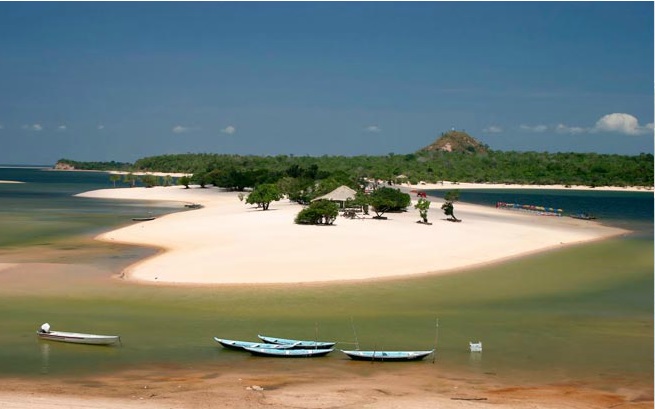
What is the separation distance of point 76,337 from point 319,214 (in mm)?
27339

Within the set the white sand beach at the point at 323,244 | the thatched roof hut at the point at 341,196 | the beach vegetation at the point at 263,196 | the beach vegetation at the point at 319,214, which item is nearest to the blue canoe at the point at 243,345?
the white sand beach at the point at 323,244

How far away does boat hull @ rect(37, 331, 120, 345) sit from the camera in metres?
22.5

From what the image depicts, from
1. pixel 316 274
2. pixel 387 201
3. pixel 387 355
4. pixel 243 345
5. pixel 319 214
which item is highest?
pixel 387 201

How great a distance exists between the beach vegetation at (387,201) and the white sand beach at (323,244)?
1027 mm

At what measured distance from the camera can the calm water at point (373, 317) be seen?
69.3 ft

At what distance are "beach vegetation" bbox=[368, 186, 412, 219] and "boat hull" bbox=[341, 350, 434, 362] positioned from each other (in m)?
34.4

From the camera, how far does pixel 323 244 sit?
4091 centimetres

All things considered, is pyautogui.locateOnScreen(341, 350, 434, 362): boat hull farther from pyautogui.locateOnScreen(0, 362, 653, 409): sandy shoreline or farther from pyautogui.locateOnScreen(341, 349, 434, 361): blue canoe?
pyautogui.locateOnScreen(0, 362, 653, 409): sandy shoreline

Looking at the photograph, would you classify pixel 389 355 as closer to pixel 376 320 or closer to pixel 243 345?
pixel 243 345

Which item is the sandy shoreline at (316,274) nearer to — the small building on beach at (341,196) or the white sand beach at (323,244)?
the white sand beach at (323,244)

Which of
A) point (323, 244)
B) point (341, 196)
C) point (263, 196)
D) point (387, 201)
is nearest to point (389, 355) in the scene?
point (323, 244)

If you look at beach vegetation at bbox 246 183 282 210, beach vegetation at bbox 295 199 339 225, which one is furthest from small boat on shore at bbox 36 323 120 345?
beach vegetation at bbox 246 183 282 210

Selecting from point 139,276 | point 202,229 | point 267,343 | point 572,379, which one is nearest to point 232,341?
point 267,343

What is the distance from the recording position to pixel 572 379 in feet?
64.8
